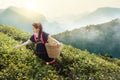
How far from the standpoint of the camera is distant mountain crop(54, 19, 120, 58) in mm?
38281

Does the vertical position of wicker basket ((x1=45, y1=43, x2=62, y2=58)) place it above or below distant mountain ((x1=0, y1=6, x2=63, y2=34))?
below

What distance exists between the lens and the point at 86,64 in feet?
48.6

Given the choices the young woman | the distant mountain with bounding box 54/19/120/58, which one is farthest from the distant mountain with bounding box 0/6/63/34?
the young woman

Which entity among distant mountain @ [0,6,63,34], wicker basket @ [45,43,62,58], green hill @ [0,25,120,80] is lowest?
green hill @ [0,25,120,80]

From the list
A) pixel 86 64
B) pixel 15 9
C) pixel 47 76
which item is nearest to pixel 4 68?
pixel 47 76

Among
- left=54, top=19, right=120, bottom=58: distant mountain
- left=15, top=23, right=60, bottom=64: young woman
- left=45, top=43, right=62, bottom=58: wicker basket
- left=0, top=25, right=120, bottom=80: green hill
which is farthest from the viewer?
left=54, top=19, right=120, bottom=58: distant mountain

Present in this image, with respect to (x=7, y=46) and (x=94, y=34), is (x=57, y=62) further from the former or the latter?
(x=94, y=34)

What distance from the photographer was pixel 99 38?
39.0 metres

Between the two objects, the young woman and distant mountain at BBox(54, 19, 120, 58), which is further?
distant mountain at BBox(54, 19, 120, 58)

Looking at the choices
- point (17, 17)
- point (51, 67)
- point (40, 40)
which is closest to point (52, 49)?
point (40, 40)

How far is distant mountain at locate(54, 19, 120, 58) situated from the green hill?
21639 millimetres

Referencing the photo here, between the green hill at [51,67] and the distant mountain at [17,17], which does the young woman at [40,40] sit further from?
the distant mountain at [17,17]

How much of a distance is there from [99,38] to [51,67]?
2572 cm

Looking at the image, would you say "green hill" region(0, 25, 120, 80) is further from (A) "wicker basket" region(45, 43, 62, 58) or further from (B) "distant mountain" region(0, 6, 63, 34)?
(B) "distant mountain" region(0, 6, 63, 34)
